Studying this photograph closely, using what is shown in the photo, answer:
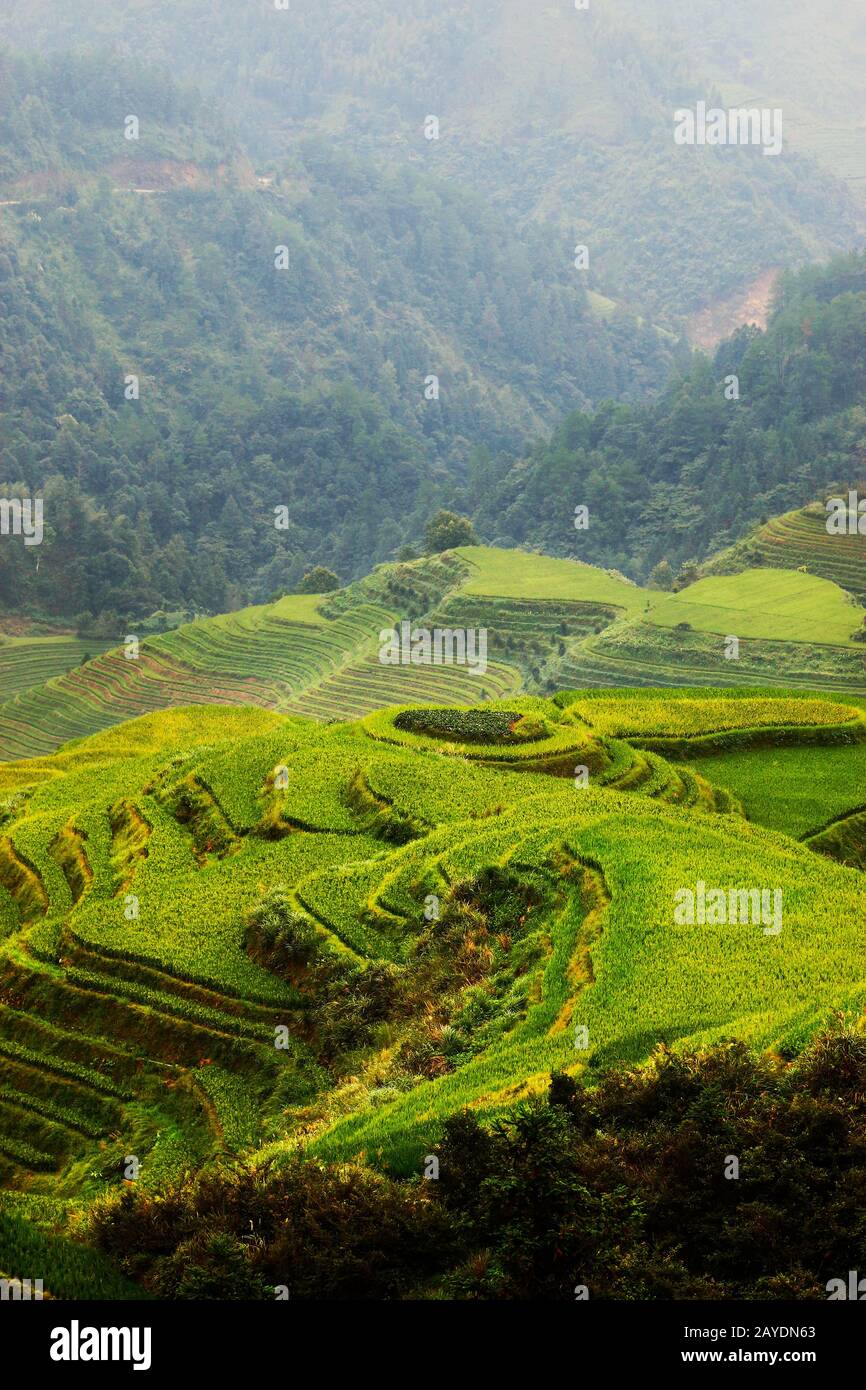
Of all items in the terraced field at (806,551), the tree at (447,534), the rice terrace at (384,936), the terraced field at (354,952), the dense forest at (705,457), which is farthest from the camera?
the dense forest at (705,457)

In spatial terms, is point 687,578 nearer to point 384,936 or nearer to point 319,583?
point 319,583

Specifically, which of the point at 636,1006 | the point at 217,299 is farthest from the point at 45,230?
the point at 636,1006

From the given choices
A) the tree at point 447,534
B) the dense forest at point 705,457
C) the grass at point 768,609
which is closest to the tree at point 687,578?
the grass at point 768,609

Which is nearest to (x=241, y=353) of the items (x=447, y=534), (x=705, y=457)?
(x=705, y=457)

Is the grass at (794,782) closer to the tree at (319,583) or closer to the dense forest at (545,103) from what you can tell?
the tree at (319,583)

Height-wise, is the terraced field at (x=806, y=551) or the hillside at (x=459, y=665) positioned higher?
the terraced field at (x=806, y=551)

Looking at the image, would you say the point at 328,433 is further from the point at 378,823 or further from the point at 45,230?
the point at 378,823

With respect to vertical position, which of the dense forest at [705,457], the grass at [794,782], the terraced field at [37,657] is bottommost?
the grass at [794,782]
